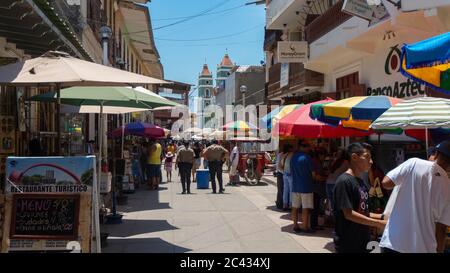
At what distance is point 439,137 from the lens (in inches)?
309

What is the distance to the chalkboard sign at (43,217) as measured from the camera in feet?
18.2

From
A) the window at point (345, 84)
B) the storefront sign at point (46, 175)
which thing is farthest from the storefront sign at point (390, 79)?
the storefront sign at point (46, 175)

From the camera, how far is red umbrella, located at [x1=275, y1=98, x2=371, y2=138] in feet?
32.8

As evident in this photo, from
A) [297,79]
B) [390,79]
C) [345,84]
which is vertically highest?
[297,79]

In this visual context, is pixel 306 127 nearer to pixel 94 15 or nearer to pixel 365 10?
pixel 365 10

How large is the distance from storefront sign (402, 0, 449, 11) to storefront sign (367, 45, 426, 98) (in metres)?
2.13

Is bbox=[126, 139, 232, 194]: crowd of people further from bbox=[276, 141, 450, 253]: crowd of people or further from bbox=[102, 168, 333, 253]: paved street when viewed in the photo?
bbox=[276, 141, 450, 253]: crowd of people

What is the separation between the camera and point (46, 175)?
564cm

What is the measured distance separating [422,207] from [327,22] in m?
12.6

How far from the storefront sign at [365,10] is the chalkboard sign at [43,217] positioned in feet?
28.6

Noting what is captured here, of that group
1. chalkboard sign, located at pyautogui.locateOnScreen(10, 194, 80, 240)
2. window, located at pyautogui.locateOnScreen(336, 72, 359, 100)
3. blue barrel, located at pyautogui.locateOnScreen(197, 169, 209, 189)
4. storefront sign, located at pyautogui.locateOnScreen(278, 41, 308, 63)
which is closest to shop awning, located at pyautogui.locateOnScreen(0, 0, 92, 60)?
chalkboard sign, located at pyautogui.locateOnScreen(10, 194, 80, 240)

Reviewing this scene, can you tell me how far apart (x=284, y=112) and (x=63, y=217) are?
7054 mm

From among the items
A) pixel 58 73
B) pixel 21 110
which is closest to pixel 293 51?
pixel 21 110
